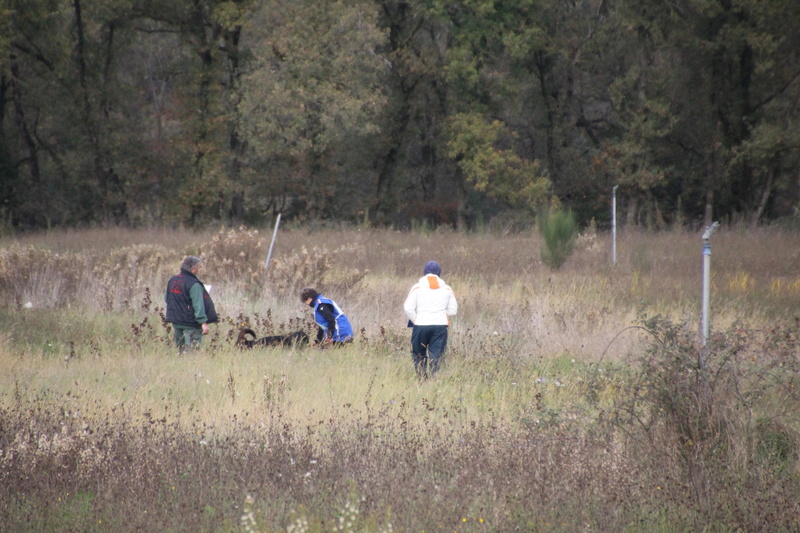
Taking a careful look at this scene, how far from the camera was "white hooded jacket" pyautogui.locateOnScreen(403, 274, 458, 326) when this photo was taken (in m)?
8.73

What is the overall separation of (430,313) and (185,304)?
116 inches

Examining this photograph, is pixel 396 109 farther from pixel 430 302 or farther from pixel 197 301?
pixel 430 302

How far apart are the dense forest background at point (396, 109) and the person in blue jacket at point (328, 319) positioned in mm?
17303

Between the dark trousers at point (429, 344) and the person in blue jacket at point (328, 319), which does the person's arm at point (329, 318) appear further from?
the dark trousers at point (429, 344)

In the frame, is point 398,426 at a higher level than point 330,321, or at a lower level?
lower

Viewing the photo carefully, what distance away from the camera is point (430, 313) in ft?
28.8

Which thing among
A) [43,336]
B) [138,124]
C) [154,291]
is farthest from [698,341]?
[138,124]

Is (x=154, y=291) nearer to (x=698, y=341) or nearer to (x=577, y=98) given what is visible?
(x=698, y=341)

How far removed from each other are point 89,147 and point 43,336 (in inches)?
936

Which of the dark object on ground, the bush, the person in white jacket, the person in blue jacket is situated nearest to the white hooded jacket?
the person in white jacket

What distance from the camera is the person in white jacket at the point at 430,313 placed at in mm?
8742

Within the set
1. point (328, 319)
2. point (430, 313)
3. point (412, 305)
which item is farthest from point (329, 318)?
→ point (430, 313)

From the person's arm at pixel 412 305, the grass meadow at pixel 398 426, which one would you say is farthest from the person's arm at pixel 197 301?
the person's arm at pixel 412 305

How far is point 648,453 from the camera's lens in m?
5.84
